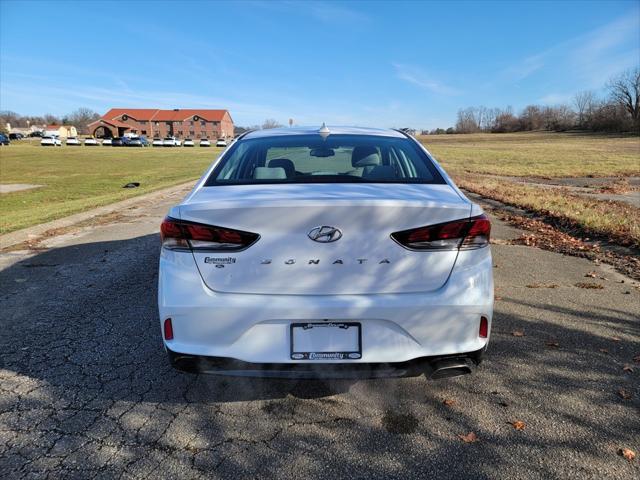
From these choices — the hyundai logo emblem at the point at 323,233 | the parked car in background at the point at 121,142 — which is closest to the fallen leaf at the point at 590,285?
the hyundai logo emblem at the point at 323,233

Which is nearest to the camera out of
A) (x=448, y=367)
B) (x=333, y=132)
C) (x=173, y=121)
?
(x=448, y=367)

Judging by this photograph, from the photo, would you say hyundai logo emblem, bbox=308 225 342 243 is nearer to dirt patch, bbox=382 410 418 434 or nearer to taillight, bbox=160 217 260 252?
taillight, bbox=160 217 260 252

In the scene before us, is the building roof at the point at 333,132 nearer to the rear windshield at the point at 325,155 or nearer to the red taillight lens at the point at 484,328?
the rear windshield at the point at 325,155

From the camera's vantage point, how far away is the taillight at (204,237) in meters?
2.33

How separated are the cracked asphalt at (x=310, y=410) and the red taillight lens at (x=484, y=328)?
1.67ft

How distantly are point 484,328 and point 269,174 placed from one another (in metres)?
1.60

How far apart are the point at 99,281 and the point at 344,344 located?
3672mm

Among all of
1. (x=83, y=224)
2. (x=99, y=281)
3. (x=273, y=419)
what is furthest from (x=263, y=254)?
(x=83, y=224)

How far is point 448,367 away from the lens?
2426 millimetres

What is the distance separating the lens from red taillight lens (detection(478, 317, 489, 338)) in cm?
244

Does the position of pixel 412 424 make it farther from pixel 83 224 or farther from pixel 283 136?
pixel 83 224

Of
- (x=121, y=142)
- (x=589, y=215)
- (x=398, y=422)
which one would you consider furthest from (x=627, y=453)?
A: (x=121, y=142)

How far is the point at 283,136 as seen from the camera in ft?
12.4

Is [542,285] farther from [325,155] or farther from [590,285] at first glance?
[325,155]
